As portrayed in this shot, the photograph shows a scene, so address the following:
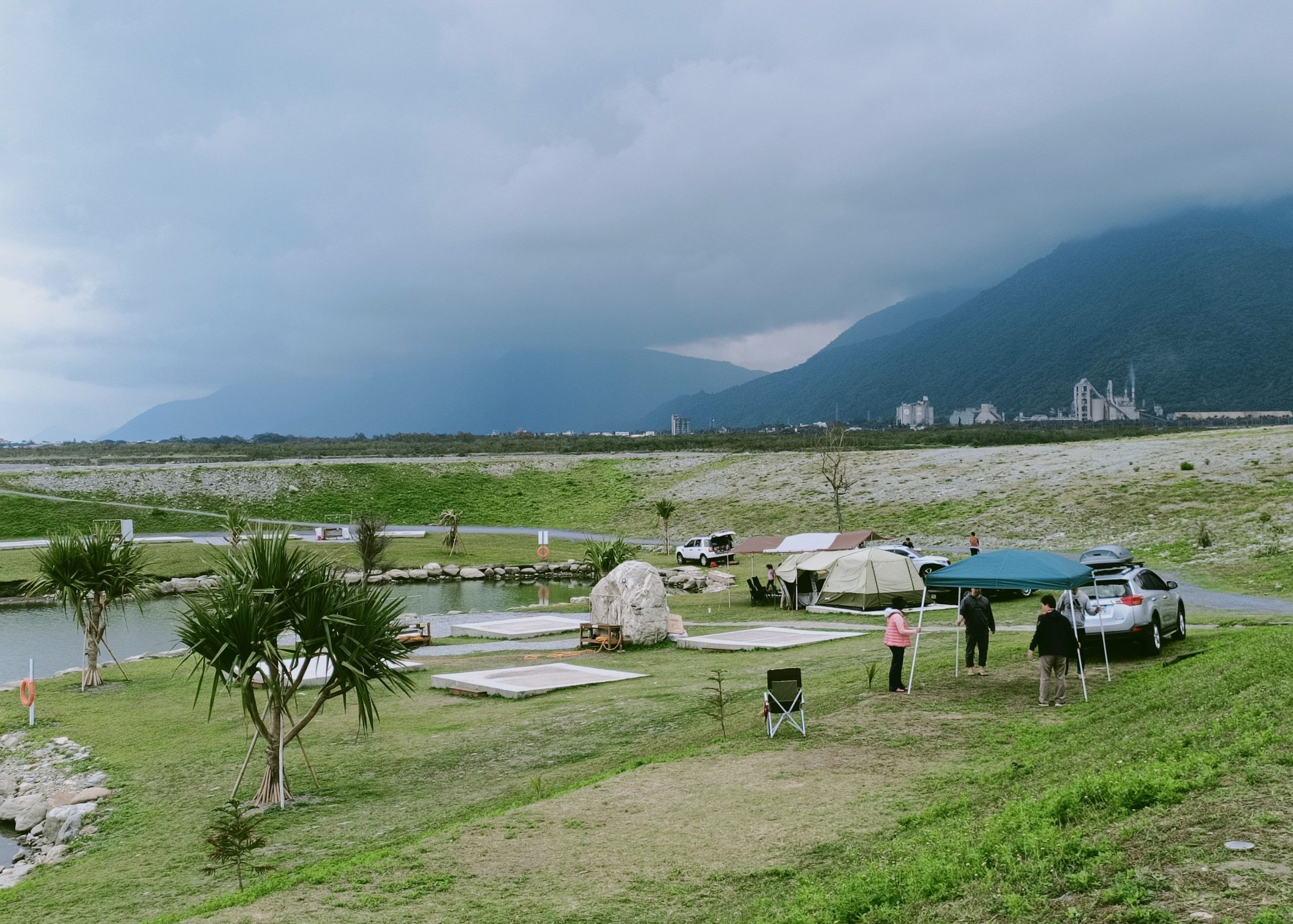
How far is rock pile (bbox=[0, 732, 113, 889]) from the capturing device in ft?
42.8

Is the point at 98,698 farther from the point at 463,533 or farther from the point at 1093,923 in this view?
the point at 463,533

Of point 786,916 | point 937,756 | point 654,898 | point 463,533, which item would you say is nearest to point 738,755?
point 937,756

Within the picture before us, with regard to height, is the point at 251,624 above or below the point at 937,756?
above

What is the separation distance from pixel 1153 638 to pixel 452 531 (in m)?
45.7

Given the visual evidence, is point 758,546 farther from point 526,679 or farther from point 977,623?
point 977,623

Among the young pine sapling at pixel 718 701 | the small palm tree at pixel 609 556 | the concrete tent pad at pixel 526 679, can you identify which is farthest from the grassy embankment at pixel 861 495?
the concrete tent pad at pixel 526 679

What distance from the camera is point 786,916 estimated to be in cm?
734

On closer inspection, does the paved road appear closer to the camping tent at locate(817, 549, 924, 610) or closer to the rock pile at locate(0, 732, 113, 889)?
the rock pile at locate(0, 732, 113, 889)

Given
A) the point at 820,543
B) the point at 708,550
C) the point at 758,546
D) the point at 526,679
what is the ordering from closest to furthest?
the point at 526,679, the point at 820,543, the point at 758,546, the point at 708,550

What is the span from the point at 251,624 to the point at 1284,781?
12360 millimetres

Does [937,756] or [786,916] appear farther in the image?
[937,756]

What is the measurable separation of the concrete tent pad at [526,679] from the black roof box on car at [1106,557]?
13.8 meters

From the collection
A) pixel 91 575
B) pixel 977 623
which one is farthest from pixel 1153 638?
pixel 91 575

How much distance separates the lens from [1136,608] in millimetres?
17500
